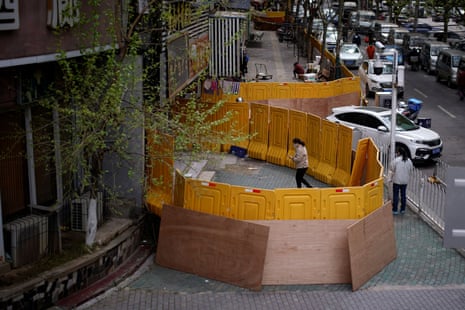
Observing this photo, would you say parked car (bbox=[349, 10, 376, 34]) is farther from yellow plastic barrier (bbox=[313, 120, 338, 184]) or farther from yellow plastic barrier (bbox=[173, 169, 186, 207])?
yellow plastic barrier (bbox=[173, 169, 186, 207])

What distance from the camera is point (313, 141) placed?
19.5 metres

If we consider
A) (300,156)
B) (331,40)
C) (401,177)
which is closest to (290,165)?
(300,156)

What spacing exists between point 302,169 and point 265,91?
9076mm

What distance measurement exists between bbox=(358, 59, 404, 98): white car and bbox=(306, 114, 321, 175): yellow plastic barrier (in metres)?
14.5

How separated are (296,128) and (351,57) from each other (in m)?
25.1

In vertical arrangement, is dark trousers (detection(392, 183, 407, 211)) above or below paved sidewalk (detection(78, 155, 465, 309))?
above

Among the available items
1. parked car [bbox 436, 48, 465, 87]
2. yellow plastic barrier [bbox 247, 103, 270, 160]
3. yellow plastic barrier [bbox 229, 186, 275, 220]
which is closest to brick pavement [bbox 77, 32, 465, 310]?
yellow plastic barrier [bbox 229, 186, 275, 220]

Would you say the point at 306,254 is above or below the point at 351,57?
below

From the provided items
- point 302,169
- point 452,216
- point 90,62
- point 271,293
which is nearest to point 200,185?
point 271,293

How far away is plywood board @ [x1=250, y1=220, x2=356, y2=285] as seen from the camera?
12.4 metres

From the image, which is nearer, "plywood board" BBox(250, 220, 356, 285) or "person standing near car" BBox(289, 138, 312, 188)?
"plywood board" BBox(250, 220, 356, 285)

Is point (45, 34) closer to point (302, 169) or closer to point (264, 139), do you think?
point (302, 169)

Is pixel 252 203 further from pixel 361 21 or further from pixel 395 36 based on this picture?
pixel 361 21

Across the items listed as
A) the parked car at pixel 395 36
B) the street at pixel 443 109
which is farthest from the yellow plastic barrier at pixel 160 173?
the parked car at pixel 395 36
